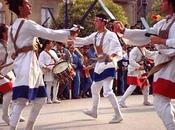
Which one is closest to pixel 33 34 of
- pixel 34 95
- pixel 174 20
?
pixel 34 95

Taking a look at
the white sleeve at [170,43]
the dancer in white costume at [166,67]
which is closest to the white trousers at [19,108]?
the dancer in white costume at [166,67]

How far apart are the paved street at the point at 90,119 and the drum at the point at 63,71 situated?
0.74 meters

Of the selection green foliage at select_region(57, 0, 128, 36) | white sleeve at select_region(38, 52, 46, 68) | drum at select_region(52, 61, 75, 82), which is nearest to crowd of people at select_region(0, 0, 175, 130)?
drum at select_region(52, 61, 75, 82)

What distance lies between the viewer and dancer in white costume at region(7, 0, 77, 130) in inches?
286

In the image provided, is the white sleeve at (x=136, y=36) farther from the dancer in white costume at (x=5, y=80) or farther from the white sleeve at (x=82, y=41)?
the dancer in white costume at (x=5, y=80)

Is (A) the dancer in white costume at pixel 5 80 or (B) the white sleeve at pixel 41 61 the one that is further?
(B) the white sleeve at pixel 41 61

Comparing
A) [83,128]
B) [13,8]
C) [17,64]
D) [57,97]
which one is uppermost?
[13,8]

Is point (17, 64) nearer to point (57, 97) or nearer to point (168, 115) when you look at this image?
point (168, 115)

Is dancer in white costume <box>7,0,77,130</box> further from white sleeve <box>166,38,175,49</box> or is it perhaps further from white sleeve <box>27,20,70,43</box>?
white sleeve <box>166,38,175,49</box>

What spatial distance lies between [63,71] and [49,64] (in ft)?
2.78

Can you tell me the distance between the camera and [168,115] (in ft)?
20.4

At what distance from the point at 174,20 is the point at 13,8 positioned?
2.35 metres

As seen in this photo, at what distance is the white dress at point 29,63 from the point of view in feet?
23.8

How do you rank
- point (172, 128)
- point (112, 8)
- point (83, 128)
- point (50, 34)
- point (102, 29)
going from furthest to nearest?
point (112, 8)
point (102, 29)
point (83, 128)
point (50, 34)
point (172, 128)
